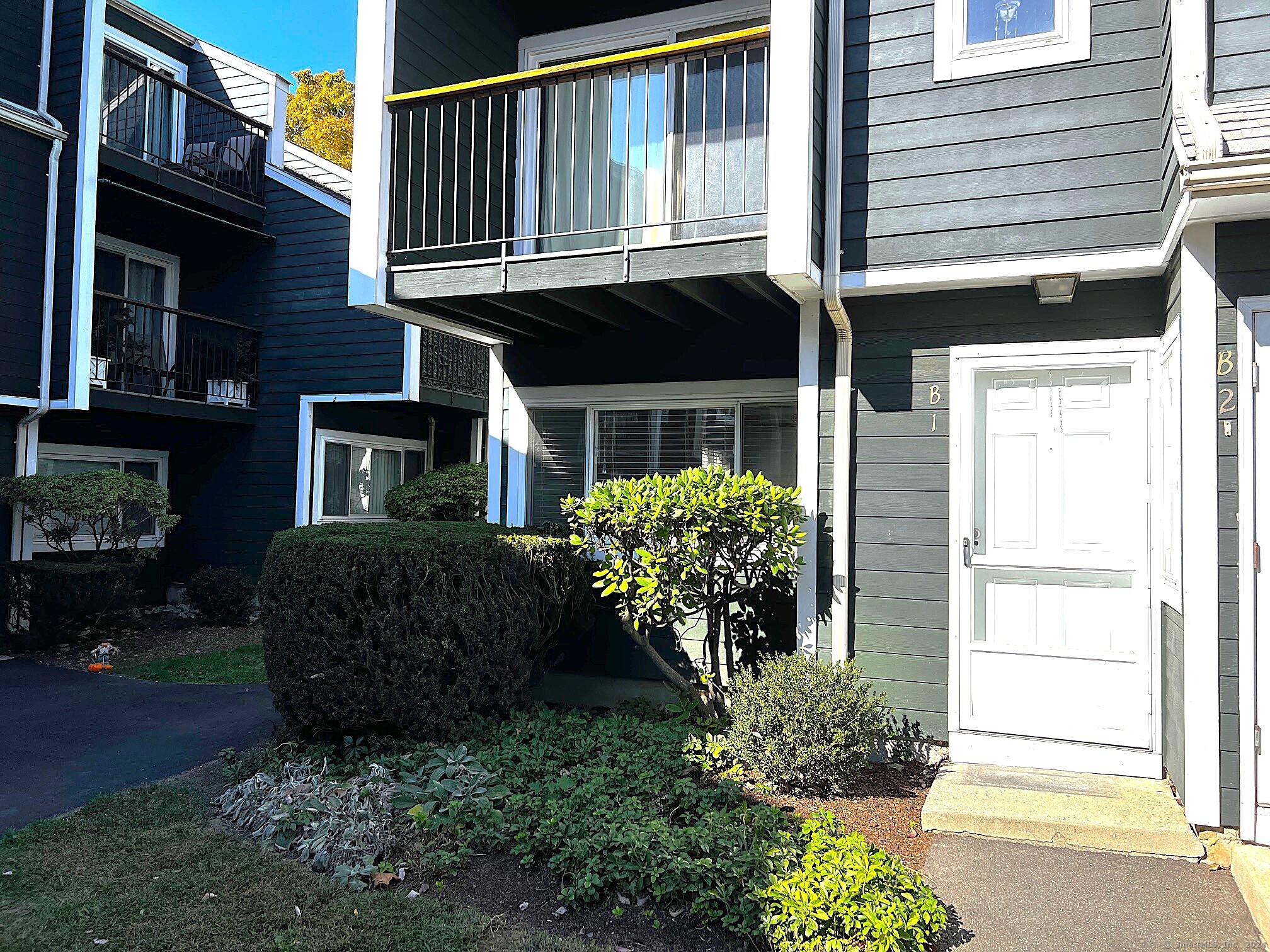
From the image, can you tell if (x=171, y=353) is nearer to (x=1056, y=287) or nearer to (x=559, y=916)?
(x=559, y=916)

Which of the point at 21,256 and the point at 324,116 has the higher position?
the point at 324,116

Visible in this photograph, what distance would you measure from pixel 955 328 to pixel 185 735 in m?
5.84

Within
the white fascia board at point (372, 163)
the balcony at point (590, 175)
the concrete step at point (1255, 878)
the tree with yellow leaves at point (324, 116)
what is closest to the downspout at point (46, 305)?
the white fascia board at point (372, 163)

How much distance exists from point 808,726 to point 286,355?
32.2 feet

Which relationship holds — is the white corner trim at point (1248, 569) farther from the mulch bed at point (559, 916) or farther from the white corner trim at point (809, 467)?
the mulch bed at point (559, 916)

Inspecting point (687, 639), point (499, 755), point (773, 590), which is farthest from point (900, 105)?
point (499, 755)

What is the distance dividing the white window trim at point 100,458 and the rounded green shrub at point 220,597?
0.95 m

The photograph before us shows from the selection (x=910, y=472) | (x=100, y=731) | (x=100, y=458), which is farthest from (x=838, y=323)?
(x=100, y=458)

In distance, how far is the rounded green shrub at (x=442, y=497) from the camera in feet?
37.1

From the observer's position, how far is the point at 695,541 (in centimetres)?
518

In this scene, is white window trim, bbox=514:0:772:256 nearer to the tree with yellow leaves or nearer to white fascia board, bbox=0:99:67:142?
white fascia board, bbox=0:99:67:142

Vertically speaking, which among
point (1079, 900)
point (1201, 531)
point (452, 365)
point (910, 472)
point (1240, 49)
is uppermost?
point (1240, 49)

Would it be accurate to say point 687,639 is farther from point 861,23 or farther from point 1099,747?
point 861,23

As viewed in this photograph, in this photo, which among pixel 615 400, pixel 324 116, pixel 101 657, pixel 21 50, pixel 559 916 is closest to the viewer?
pixel 559 916
